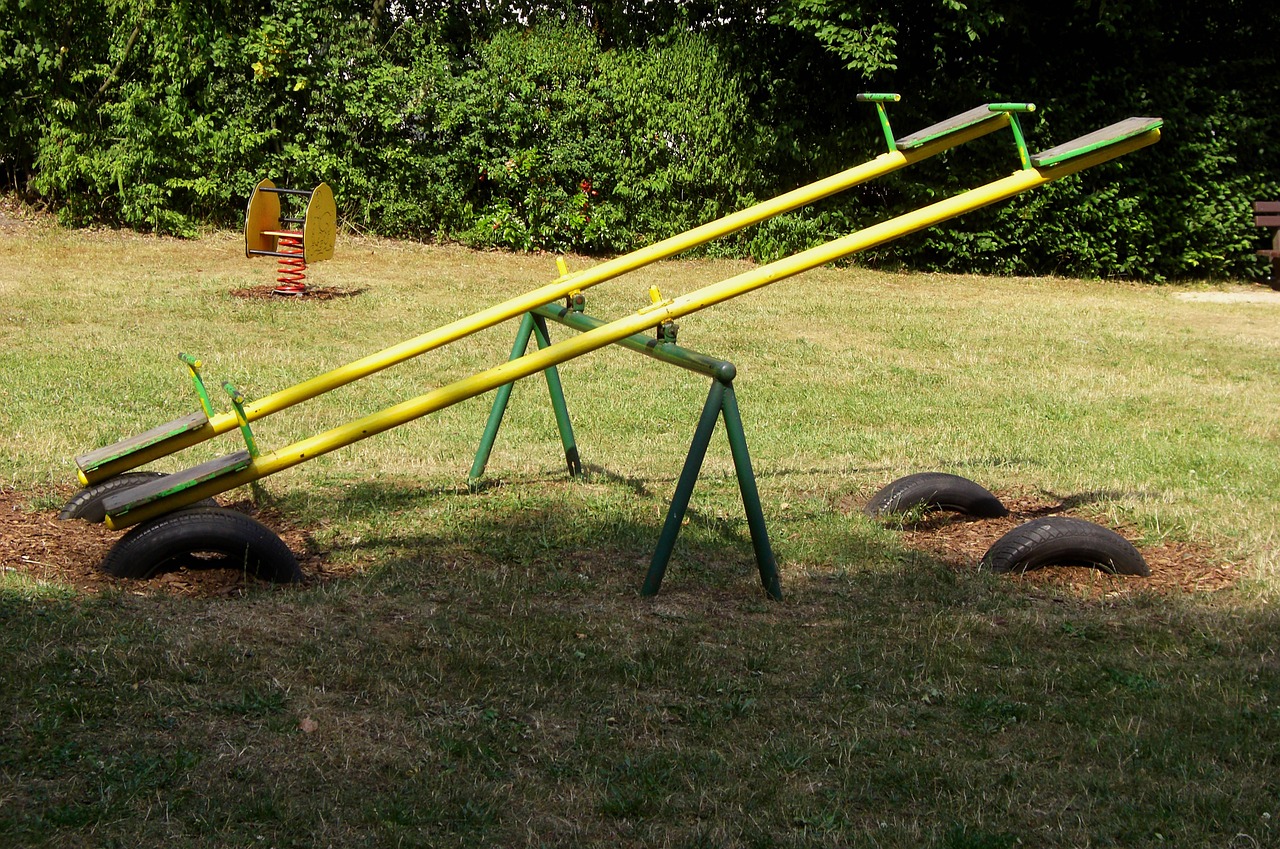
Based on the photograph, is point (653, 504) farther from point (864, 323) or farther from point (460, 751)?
point (864, 323)

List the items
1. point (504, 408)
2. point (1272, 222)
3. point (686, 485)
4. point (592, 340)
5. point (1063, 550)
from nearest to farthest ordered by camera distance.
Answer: point (592, 340) → point (686, 485) → point (1063, 550) → point (504, 408) → point (1272, 222)

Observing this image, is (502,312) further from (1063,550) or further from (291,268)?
(291,268)

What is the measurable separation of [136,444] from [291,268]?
25.5 ft

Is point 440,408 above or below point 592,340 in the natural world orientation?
below

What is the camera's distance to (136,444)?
14.8ft

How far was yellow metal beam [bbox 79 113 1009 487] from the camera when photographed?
4574mm

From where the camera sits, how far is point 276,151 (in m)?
14.3

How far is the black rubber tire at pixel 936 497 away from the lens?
20.0 ft

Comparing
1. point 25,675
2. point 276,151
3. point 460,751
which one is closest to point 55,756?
point 25,675

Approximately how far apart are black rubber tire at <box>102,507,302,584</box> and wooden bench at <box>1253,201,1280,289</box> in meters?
13.5

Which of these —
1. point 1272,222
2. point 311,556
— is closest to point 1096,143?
point 311,556

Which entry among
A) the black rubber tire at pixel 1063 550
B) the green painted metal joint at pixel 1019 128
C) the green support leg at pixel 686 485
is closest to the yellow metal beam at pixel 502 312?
the green painted metal joint at pixel 1019 128

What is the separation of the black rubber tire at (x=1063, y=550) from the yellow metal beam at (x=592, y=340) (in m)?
1.42

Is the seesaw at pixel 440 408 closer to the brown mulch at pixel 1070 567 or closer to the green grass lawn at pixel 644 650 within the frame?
the green grass lawn at pixel 644 650
